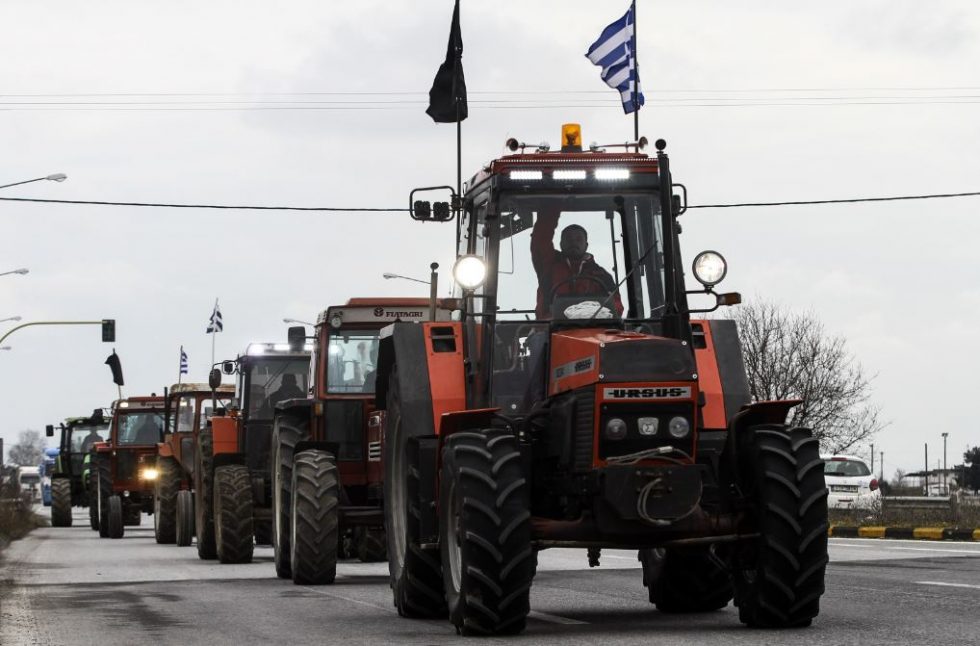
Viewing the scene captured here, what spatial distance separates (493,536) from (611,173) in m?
2.95

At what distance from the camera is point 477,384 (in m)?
12.6

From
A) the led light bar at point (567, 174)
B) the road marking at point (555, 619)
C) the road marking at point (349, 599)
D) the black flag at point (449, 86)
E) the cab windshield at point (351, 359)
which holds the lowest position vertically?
the road marking at point (349, 599)

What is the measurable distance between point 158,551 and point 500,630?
58.1ft

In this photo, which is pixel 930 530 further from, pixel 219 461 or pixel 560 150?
pixel 560 150

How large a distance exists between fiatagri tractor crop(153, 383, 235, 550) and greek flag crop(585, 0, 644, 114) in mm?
8877

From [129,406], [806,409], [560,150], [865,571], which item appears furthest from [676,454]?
[806,409]

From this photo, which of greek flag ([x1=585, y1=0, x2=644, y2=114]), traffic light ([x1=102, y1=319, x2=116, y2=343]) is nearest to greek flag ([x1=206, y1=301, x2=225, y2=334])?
traffic light ([x1=102, y1=319, x2=116, y2=343])

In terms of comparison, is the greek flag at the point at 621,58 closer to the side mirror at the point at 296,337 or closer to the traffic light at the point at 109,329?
the side mirror at the point at 296,337

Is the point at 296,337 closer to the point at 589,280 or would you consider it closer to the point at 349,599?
the point at 349,599

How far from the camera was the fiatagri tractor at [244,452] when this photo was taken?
22266 mm

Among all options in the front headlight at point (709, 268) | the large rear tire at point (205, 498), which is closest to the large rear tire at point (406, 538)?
the front headlight at point (709, 268)

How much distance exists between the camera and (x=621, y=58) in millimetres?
34000

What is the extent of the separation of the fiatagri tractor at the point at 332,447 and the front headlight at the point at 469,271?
231 inches

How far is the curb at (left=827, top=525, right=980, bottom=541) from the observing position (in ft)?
94.5
